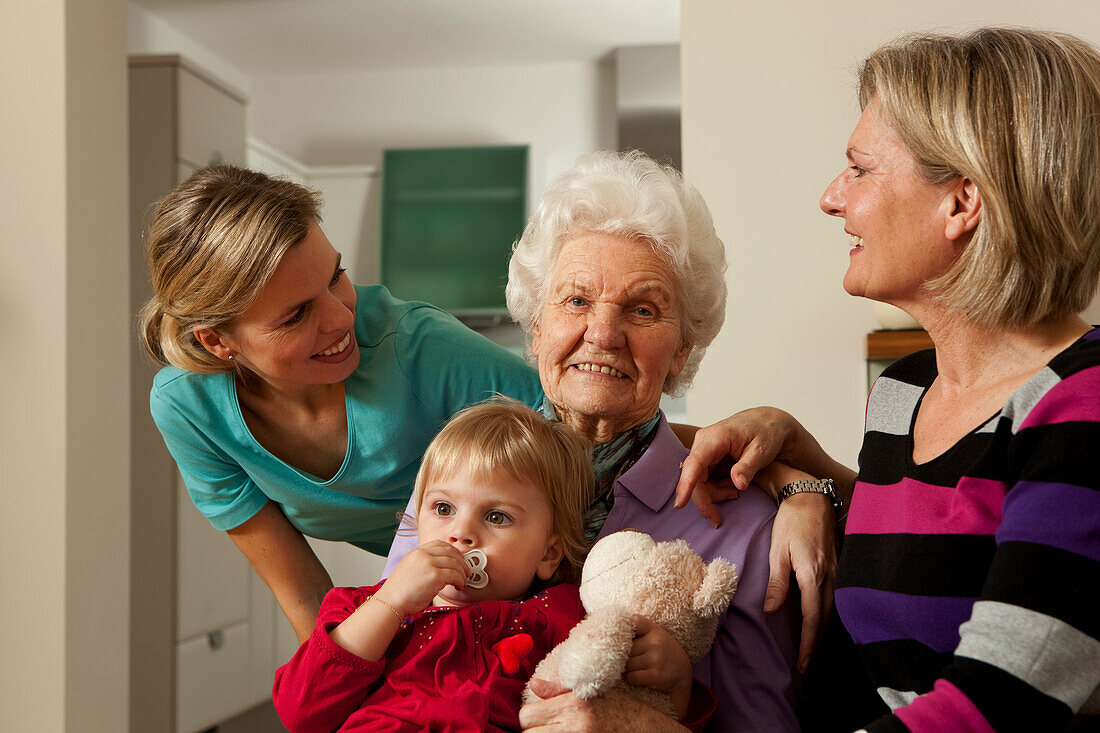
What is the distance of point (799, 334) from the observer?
244cm

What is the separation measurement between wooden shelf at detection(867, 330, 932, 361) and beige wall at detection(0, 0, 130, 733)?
2274mm

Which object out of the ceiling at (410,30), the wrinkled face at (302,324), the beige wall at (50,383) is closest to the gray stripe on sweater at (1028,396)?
the wrinkled face at (302,324)

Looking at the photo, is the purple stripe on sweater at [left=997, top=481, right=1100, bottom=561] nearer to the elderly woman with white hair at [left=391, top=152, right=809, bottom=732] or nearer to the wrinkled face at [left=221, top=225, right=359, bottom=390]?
the elderly woman with white hair at [left=391, top=152, right=809, bottom=732]

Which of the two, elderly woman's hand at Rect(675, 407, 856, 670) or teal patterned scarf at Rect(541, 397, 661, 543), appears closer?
elderly woman's hand at Rect(675, 407, 856, 670)

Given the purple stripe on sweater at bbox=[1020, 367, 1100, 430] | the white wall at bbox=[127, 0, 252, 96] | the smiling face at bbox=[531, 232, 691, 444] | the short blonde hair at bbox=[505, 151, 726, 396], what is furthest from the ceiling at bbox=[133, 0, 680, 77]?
the purple stripe on sweater at bbox=[1020, 367, 1100, 430]

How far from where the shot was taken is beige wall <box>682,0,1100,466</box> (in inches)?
95.1

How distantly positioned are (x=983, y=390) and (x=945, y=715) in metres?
0.41

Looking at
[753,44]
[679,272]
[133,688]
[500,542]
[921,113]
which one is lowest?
[133,688]

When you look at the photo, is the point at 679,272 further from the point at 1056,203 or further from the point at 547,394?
the point at 1056,203

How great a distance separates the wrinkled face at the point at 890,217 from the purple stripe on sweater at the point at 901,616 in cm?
36

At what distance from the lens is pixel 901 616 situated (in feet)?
3.64

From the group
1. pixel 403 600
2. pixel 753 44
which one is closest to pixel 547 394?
pixel 403 600

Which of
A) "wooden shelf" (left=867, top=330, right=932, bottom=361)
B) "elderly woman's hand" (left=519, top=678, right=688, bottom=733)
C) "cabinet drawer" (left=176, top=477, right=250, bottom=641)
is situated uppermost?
"wooden shelf" (left=867, top=330, right=932, bottom=361)

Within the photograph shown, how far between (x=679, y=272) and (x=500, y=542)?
1.81 feet
